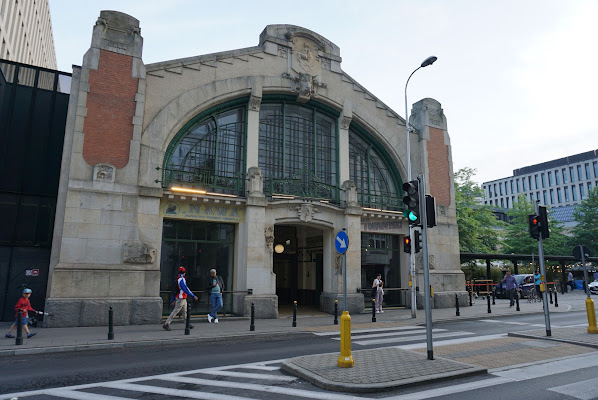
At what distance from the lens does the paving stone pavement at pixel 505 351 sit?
8247 millimetres

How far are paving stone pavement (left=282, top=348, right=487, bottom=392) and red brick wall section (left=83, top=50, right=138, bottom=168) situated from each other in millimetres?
10846

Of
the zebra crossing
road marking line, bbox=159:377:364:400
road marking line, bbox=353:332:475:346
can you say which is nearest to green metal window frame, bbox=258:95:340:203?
road marking line, bbox=353:332:475:346

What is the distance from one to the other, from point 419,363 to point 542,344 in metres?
4.42

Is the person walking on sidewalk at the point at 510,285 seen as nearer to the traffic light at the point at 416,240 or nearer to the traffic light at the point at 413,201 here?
the traffic light at the point at 416,240

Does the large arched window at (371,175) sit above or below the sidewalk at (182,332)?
above

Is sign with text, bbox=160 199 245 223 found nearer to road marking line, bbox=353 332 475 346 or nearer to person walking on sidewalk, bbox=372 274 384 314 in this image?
person walking on sidewalk, bbox=372 274 384 314

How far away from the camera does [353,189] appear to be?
18922 mm

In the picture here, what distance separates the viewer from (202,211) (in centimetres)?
1612

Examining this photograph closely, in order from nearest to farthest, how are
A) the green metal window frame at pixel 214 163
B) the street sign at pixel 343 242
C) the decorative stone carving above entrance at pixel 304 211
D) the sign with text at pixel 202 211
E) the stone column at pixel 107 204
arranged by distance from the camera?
the street sign at pixel 343 242
the stone column at pixel 107 204
the sign with text at pixel 202 211
the green metal window frame at pixel 214 163
the decorative stone carving above entrance at pixel 304 211

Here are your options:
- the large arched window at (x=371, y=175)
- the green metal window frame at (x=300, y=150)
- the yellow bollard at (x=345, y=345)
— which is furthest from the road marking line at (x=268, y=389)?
the large arched window at (x=371, y=175)

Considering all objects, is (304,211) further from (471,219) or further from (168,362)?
(471,219)

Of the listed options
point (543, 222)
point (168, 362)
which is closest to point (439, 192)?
point (543, 222)

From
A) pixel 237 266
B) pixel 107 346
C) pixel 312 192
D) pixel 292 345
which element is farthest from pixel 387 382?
pixel 312 192

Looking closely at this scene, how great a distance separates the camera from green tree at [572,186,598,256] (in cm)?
4319
